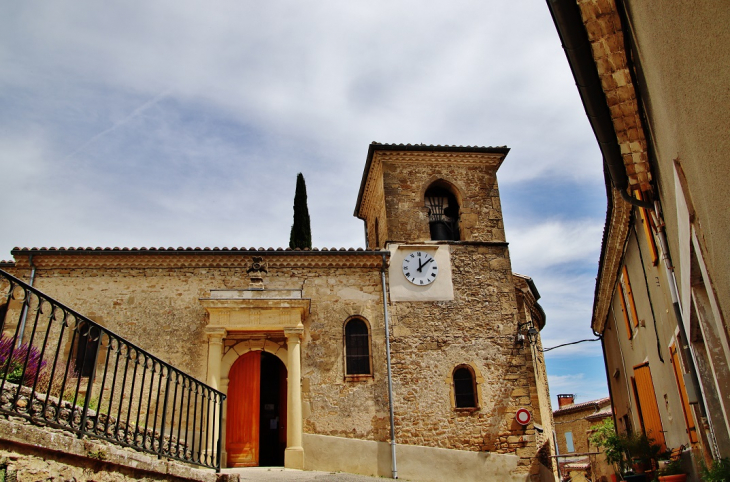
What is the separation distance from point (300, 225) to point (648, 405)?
13885mm

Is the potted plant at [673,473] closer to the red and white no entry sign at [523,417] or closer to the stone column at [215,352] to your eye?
the red and white no entry sign at [523,417]

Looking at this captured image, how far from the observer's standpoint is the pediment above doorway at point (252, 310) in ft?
44.1

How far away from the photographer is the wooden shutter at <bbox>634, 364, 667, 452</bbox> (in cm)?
1111

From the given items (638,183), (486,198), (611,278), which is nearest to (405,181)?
(486,198)

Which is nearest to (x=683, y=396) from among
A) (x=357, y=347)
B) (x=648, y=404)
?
(x=648, y=404)

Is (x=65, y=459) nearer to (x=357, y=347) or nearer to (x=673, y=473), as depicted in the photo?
(x=673, y=473)

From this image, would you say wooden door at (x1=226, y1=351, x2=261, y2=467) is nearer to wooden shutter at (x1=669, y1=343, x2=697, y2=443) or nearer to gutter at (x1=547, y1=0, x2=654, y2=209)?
wooden shutter at (x1=669, y1=343, x2=697, y2=443)

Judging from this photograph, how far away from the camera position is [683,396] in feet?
28.9

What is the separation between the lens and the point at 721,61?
286 centimetres

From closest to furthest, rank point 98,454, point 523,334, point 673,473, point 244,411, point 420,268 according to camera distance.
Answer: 1. point 98,454
2. point 673,473
3. point 244,411
4. point 523,334
5. point 420,268

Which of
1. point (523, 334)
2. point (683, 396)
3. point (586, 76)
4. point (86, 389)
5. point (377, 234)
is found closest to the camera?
point (586, 76)

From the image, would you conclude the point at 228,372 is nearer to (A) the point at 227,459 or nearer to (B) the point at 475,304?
(A) the point at 227,459

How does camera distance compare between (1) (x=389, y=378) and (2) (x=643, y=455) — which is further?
(1) (x=389, y=378)

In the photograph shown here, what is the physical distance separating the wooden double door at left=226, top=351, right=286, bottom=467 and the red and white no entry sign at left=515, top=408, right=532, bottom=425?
19.2ft
